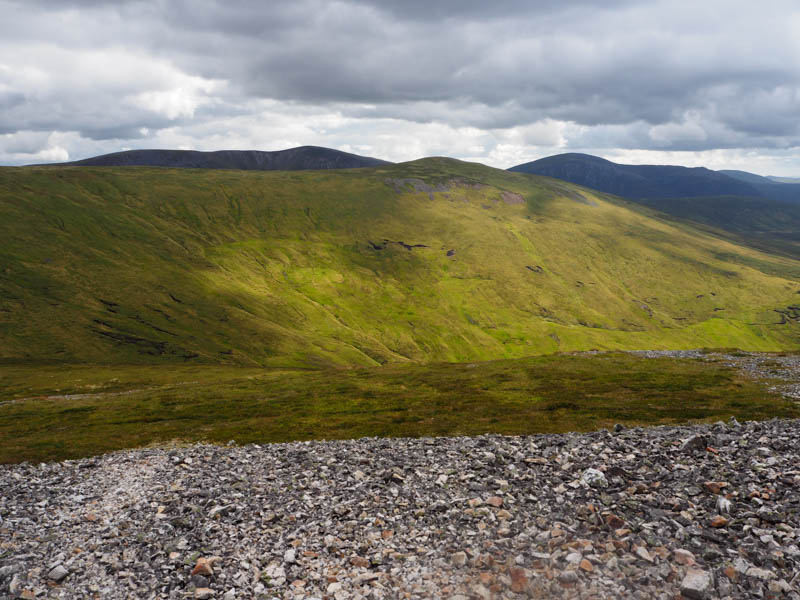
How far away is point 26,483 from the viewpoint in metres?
31.3

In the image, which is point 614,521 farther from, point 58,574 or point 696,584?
point 58,574

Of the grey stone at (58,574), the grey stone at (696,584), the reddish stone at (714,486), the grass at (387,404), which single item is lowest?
the grass at (387,404)

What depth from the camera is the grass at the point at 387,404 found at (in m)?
51.1

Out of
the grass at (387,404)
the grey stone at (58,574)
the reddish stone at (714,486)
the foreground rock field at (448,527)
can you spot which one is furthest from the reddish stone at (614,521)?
the grass at (387,404)

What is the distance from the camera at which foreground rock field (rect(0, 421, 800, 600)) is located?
1639cm

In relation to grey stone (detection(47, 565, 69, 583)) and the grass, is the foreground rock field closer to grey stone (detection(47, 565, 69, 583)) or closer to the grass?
grey stone (detection(47, 565, 69, 583))

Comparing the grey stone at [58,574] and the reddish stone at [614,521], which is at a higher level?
the reddish stone at [614,521]

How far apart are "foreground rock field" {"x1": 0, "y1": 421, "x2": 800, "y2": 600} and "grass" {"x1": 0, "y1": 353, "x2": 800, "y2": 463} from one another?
19.9 metres

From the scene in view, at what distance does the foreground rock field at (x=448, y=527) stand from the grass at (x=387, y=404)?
784 inches

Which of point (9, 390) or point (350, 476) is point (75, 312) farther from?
point (350, 476)

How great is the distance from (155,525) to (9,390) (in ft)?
371

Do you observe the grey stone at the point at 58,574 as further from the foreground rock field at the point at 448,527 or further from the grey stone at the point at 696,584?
the grey stone at the point at 696,584

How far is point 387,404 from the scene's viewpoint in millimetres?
69375

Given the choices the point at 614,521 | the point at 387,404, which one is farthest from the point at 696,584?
the point at 387,404
